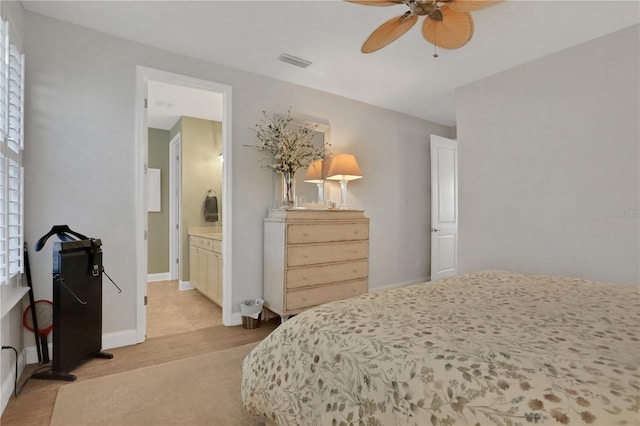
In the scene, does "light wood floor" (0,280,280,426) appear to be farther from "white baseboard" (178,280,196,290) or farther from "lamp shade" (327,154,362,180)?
"lamp shade" (327,154,362,180)

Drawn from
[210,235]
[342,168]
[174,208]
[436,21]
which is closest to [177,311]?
[210,235]

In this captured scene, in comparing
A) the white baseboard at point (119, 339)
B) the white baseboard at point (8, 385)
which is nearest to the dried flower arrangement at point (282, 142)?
the white baseboard at point (119, 339)

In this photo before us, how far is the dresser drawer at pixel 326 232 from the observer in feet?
9.61

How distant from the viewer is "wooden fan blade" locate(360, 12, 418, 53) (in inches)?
74.6

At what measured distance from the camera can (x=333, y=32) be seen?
253cm

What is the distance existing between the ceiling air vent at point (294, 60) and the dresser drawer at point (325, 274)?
1.95m

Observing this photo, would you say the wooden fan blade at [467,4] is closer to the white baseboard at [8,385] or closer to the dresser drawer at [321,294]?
the dresser drawer at [321,294]

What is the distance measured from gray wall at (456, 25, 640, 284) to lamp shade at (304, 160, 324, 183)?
1615mm

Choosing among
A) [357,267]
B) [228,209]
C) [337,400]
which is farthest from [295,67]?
[337,400]

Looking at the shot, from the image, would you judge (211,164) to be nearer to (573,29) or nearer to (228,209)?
(228,209)

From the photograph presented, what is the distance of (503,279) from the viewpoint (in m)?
1.85

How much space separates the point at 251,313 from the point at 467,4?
2.82 metres

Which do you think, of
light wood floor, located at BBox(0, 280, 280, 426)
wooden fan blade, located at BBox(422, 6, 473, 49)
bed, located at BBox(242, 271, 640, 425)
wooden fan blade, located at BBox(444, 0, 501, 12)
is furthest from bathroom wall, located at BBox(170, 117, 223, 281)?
wooden fan blade, located at BBox(444, 0, 501, 12)

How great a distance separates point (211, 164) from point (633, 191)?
4.75 meters
